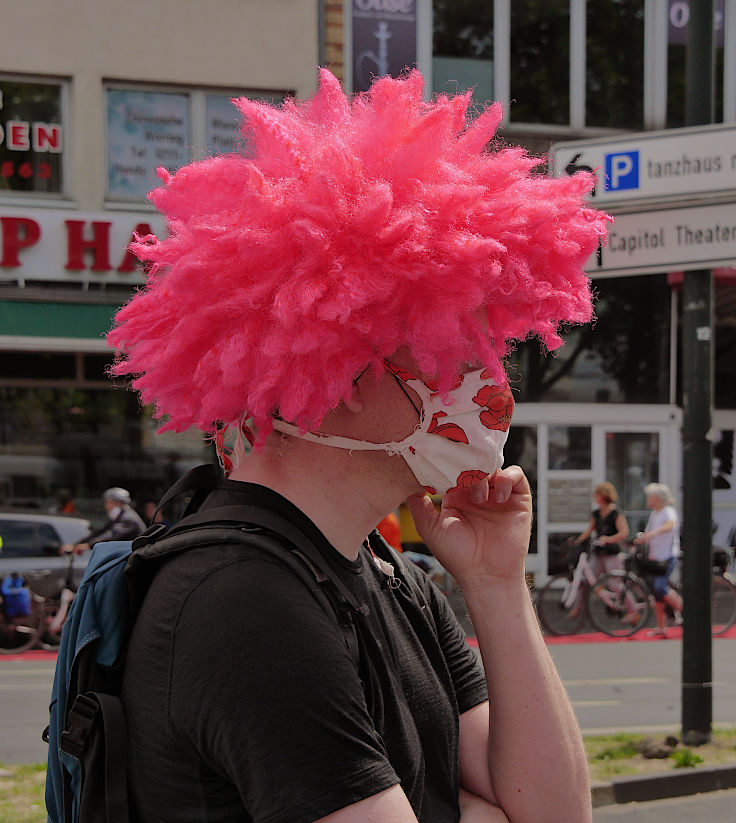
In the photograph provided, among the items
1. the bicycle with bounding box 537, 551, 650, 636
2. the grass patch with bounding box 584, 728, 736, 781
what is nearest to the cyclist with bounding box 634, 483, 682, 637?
the bicycle with bounding box 537, 551, 650, 636

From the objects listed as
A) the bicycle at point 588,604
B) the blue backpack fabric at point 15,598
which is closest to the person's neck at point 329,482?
the blue backpack fabric at point 15,598

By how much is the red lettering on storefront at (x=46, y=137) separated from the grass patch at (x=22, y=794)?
7.23m

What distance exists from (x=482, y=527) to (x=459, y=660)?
0.78ft

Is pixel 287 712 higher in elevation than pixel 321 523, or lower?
lower

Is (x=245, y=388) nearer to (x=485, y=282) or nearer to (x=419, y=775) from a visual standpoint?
(x=485, y=282)

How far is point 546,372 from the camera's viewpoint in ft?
42.2

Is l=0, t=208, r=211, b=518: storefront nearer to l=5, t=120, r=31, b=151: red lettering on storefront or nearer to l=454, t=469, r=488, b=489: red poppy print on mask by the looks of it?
l=5, t=120, r=31, b=151: red lettering on storefront

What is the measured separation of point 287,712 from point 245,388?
1.72 ft

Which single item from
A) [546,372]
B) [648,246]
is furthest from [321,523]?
[546,372]

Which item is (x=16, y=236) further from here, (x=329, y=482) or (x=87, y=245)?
(x=329, y=482)

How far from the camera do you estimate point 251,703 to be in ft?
3.45

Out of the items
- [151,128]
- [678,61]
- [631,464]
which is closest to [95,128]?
[151,128]

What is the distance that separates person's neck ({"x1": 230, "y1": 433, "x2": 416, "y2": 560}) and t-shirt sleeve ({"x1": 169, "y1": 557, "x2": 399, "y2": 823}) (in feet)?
0.77

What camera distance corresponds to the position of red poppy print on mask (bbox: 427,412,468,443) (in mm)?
1479
